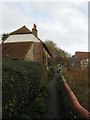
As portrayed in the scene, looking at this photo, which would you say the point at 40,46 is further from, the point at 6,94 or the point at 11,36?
the point at 6,94

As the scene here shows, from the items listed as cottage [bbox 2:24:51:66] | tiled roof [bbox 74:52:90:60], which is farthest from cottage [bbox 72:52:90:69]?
cottage [bbox 2:24:51:66]

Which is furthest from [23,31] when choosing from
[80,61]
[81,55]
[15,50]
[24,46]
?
[81,55]

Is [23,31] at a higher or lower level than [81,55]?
higher

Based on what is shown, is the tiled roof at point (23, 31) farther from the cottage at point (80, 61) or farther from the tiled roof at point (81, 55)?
the tiled roof at point (81, 55)

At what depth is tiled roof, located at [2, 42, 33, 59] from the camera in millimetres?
30316

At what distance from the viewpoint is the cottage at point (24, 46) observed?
3145 centimetres

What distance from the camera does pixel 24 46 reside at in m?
33.7

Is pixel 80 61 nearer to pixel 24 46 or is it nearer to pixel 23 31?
pixel 23 31

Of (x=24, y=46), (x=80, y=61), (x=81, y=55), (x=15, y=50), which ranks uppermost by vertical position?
(x=81, y=55)

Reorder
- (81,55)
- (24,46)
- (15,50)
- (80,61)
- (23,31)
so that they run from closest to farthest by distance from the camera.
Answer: (15,50)
(24,46)
(23,31)
(80,61)
(81,55)

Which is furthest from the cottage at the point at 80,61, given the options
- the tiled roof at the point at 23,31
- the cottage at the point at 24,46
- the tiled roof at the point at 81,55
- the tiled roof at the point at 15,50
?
the tiled roof at the point at 23,31

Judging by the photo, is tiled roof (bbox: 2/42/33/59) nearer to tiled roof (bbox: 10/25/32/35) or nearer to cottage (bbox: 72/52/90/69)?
tiled roof (bbox: 10/25/32/35)

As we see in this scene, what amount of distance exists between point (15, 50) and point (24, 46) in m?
1.57

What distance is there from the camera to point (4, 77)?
6.84 m
